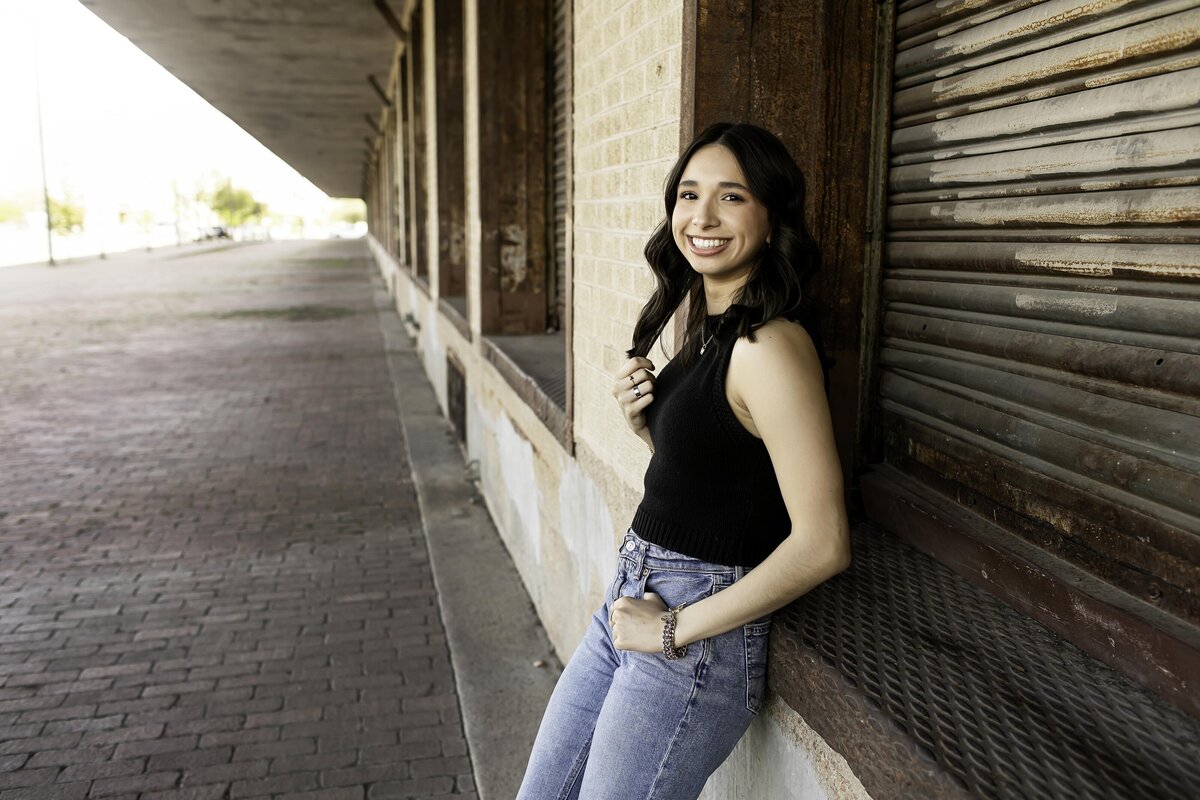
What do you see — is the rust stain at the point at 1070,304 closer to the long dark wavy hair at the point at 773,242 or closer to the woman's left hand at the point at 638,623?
the long dark wavy hair at the point at 773,242

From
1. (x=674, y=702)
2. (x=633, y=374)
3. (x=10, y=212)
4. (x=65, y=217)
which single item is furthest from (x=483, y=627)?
(x=10, y=212)

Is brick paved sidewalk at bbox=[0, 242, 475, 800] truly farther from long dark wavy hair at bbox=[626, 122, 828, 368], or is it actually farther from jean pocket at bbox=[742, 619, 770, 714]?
long dark wavy hair at bbox=[626, 122, 828, 368]

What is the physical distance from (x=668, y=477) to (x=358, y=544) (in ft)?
14.7

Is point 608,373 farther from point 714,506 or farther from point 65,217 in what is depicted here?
point 65,217

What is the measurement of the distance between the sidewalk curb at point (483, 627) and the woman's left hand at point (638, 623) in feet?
5.84

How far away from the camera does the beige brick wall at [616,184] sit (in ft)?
9.00

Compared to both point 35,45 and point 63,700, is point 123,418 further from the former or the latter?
point 35,45

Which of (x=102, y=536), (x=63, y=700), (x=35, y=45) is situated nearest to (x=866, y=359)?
(x=63, y=700)

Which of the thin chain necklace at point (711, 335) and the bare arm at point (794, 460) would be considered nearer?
the bare arm at point (794, 460)

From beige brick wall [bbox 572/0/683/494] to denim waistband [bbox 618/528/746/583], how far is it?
2.69ft

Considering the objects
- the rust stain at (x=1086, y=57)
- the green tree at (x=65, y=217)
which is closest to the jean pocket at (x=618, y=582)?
the rust stain at (x=1086, y=57)

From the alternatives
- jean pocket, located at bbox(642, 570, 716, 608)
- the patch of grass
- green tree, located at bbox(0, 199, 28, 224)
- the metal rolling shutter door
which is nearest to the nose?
the metal rolling shutter door

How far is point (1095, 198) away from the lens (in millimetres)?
1685

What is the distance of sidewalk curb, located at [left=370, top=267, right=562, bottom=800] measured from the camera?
3.71 metres
